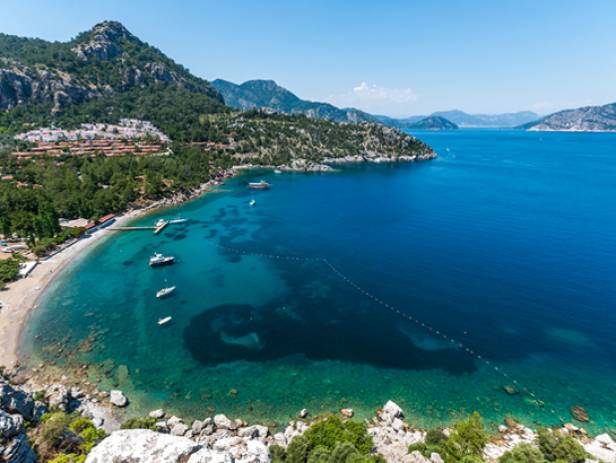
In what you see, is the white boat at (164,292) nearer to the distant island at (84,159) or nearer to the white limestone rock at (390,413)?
the distant island at (84,159)

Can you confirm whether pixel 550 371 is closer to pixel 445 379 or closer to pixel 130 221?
pixel 445 379

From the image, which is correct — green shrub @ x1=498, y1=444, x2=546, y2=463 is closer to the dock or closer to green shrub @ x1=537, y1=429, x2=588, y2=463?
green shrub @ x1=537, y1=429, x2=588, y2=463

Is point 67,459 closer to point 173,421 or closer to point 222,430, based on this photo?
point 173,421

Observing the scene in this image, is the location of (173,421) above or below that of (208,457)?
below

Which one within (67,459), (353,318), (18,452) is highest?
(18,452)

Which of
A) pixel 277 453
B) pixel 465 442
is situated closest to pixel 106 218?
pixel 277 453

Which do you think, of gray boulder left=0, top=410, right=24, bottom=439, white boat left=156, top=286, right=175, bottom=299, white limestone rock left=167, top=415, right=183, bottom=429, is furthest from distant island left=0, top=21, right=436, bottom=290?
gray boulder left=0, top=410, right=24, bottom=439

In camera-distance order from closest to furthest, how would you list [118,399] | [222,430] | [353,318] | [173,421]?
1. [222,430]
2. [173,421]
3. [118,399]
4. [353,318]
